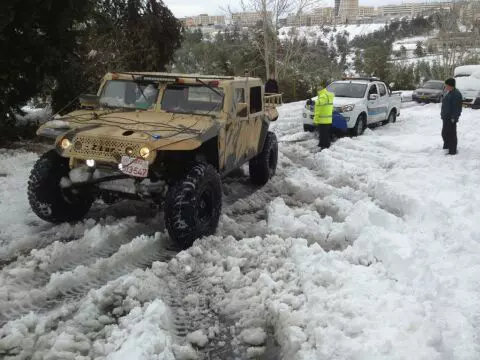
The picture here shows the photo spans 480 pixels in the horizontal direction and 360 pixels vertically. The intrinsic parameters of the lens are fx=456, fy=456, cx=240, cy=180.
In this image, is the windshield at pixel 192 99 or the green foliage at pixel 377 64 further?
the green foliage at pixel 377 64

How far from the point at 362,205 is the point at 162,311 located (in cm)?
358

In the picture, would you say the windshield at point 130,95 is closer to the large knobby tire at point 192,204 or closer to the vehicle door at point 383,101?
the large knobby tire at point 192,204

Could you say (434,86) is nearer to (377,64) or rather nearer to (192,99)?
(377,64)

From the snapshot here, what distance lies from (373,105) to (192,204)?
10.5 meters

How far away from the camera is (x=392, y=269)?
443 cm

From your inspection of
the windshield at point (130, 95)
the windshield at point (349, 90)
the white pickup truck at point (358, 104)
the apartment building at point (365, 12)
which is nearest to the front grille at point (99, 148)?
the windshield at point (130, 95)

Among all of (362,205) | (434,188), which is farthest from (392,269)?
(434,188)

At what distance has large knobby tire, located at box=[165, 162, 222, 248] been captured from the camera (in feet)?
15.6

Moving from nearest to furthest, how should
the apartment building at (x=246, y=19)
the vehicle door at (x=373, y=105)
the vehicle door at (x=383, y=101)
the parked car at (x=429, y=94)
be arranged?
the vehicle door at (x=373, y=105) < the vehicle door at (x=383, y=101) < the parked car at (x=429, y=94) < the apartment building at (x=246, y=19)

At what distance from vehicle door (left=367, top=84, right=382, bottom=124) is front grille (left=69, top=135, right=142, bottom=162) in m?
10.3

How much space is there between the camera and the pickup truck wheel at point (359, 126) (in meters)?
13.0

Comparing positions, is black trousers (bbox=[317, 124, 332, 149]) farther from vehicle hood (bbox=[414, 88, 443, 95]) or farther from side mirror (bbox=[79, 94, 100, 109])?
vehicle hood (bbox=[414, 88, 443, 95])

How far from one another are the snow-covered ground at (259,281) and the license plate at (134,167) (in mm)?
772

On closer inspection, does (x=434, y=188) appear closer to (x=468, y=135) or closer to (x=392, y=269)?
(x=392, y=269)
